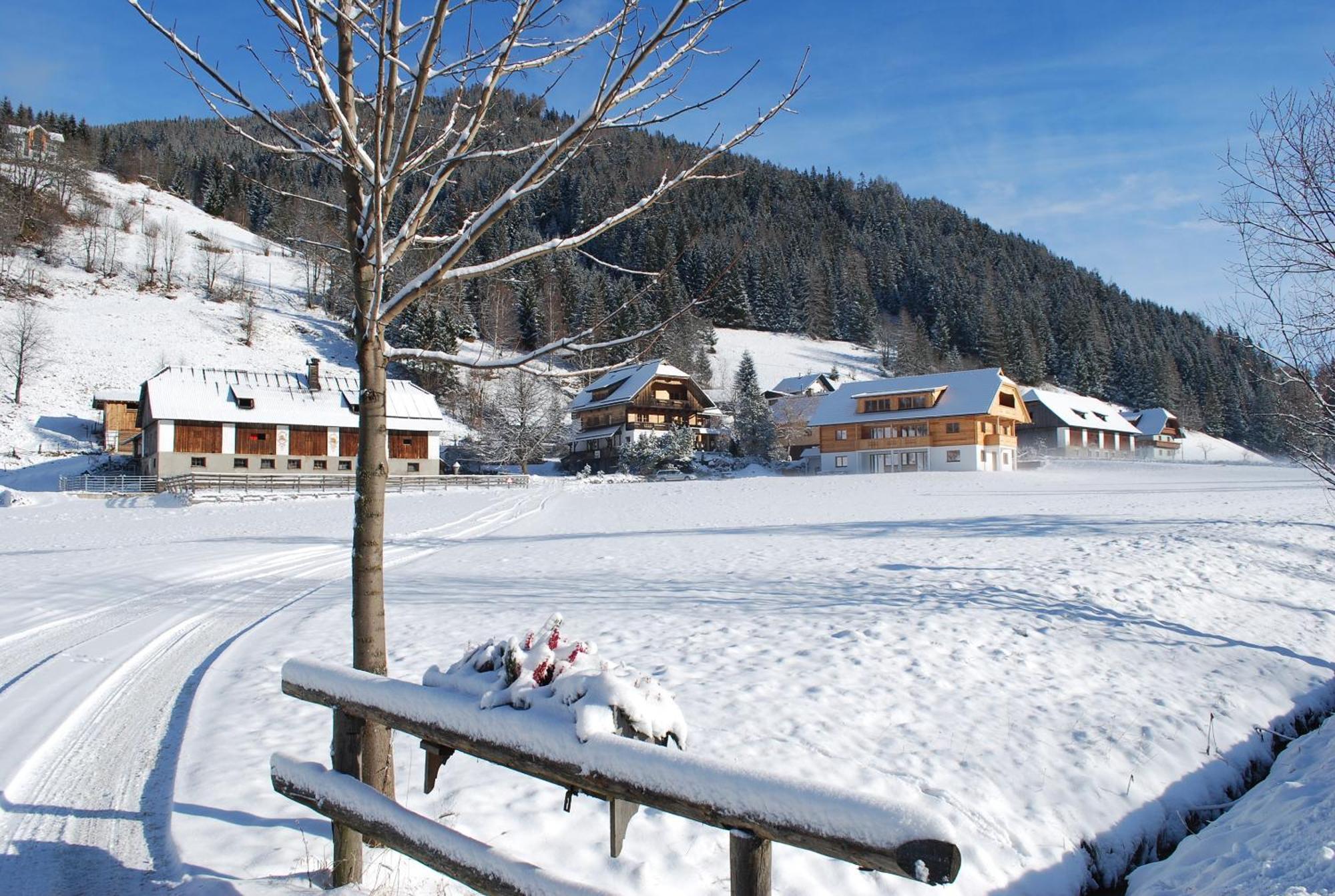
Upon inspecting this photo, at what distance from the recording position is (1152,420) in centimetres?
8594

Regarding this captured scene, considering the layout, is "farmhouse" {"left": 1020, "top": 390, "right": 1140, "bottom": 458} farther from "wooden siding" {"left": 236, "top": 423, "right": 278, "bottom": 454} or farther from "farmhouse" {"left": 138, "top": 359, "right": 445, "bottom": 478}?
"wooden siding" {"left": 236, "top": 423, "right": 278, "bottom": 454}

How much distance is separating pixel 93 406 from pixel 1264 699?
69.5 metres

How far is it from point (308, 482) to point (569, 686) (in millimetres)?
45140

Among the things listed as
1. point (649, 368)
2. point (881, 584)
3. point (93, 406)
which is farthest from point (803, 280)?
point (881, 584)

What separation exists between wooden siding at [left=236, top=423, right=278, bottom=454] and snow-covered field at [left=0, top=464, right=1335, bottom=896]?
2640 centimetres

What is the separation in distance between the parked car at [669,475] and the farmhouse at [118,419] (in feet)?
123

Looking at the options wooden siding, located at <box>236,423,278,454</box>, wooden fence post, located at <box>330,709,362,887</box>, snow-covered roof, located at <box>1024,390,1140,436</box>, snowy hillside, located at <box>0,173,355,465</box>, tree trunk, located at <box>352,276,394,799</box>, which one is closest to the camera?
wooden fence post, located at <box>330,709,362,887</box>

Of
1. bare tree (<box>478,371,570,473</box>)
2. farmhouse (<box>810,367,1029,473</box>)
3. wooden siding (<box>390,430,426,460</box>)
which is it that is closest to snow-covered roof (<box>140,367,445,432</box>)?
wooden siding (<box>390,430,426,460</box>)

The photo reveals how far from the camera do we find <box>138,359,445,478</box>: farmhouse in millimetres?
44438

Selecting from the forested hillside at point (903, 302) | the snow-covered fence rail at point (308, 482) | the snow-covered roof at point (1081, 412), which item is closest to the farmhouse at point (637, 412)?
the forested hillside at point (903, 302)

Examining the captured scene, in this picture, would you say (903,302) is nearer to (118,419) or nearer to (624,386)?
(624,386)

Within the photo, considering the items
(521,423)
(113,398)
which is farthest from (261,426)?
(521,423)

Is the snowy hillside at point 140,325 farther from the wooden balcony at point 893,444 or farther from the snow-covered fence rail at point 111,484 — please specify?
the wooden balcony at point 893,444

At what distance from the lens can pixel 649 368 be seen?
66.2 metres
